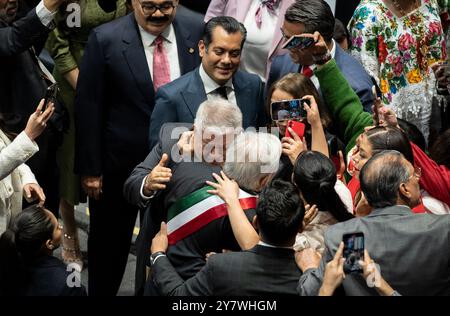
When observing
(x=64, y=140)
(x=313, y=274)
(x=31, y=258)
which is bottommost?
(x=64, y=140)

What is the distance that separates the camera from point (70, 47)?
249 inches

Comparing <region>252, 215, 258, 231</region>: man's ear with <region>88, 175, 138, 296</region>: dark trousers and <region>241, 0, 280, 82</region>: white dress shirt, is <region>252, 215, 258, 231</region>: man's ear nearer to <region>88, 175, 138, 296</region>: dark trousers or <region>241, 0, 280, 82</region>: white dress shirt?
<region>88, 175, 138, 296</region>: dark trousers

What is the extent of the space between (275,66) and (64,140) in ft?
5.07

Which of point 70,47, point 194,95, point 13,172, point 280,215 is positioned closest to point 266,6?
point 194,95

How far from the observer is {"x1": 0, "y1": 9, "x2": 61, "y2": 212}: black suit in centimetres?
559

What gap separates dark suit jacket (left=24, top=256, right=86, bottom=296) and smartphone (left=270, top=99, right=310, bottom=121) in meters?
1.36

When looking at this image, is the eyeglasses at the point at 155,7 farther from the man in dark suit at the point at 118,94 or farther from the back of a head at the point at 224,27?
the back of a head at the point at 224,27

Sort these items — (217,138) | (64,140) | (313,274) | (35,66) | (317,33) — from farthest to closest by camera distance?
(64,140) → (35,66) → (317,33) → (217,138) → (313,274)

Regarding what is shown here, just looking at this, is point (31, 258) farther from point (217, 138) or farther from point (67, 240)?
point (67, 240)

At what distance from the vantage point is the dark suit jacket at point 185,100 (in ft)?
18.2

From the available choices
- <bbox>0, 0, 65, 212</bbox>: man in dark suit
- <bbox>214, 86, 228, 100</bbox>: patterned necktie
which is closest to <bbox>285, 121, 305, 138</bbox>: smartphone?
<bbox>214, 86, 228, 100</bbox>: patterned necktie

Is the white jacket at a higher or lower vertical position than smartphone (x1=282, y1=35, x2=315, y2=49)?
lower
